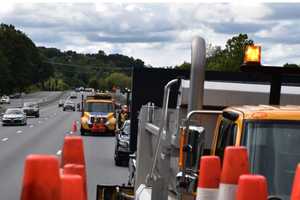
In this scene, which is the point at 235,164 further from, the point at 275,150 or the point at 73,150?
the point at 275,150

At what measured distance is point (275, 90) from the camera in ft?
24.0

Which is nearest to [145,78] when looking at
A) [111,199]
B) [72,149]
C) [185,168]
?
[111,199]

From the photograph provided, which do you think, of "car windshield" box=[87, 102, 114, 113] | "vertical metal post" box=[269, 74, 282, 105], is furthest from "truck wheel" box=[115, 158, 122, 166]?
"car windshield" box=[87, 102, 114, 113]

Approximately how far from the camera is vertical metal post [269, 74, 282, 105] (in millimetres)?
7113

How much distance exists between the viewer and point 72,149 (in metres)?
4.48

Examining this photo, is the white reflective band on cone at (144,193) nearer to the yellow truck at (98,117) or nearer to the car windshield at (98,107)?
the yellow truck at (98,117)

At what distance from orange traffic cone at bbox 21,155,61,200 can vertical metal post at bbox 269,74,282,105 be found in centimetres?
415

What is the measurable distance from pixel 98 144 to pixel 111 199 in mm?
26961

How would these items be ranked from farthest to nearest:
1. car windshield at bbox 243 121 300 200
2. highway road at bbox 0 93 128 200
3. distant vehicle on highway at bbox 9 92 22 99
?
distant vehicle on highway at bbox 9 92 22 99 → highway road at bbox 0 93 128 200 → car windshield at bbox 243 121 300 200

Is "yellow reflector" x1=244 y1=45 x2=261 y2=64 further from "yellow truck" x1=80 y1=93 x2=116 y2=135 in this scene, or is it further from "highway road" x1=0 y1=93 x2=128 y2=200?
"yellow truck" x1=80 y1=93 x2=116 y2=135

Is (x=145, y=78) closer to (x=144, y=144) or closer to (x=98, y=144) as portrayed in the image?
(x=144, y=144)

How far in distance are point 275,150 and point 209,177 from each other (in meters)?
1.32

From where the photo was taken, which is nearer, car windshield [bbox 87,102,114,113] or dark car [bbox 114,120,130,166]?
dark car [bbox 114,120,130,166]

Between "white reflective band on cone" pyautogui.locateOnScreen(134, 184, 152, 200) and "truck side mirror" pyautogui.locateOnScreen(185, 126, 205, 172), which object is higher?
"truck side mirror" pyautogui.locateOnScreen(185, 126, 205, 172)
